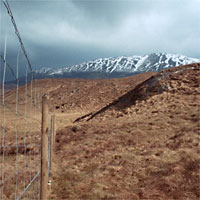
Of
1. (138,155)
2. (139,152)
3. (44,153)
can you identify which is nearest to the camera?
(44,153)

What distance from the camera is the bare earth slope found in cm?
852

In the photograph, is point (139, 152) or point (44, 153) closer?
point (44, 153)

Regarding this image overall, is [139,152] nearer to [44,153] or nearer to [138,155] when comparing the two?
[138,155]

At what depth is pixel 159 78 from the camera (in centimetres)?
2853

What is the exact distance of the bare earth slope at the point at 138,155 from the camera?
8523 mm

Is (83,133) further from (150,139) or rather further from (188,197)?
(188,197)

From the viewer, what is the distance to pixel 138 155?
1200 cm

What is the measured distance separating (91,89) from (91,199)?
51.6 metres

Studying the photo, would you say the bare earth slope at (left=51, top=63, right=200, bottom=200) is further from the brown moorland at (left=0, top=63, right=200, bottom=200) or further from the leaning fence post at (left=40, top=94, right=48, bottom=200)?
the leaning fence post at (left=40, top=94, right=48, bottom=200)

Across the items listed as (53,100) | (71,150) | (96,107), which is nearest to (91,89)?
(53,100)

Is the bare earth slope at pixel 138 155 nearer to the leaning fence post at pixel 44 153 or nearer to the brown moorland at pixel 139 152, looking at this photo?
the brown moorland at pixel 139 152

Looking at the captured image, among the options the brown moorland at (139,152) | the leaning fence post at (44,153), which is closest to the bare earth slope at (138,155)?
the brown moorland at (139,152)

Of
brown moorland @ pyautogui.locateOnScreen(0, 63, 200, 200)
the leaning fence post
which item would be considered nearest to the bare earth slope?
brown moorland @ pyautogui.locateOnScreen(0, 63, 200, 200)

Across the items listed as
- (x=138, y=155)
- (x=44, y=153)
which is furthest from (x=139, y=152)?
(x=44, y=153)
